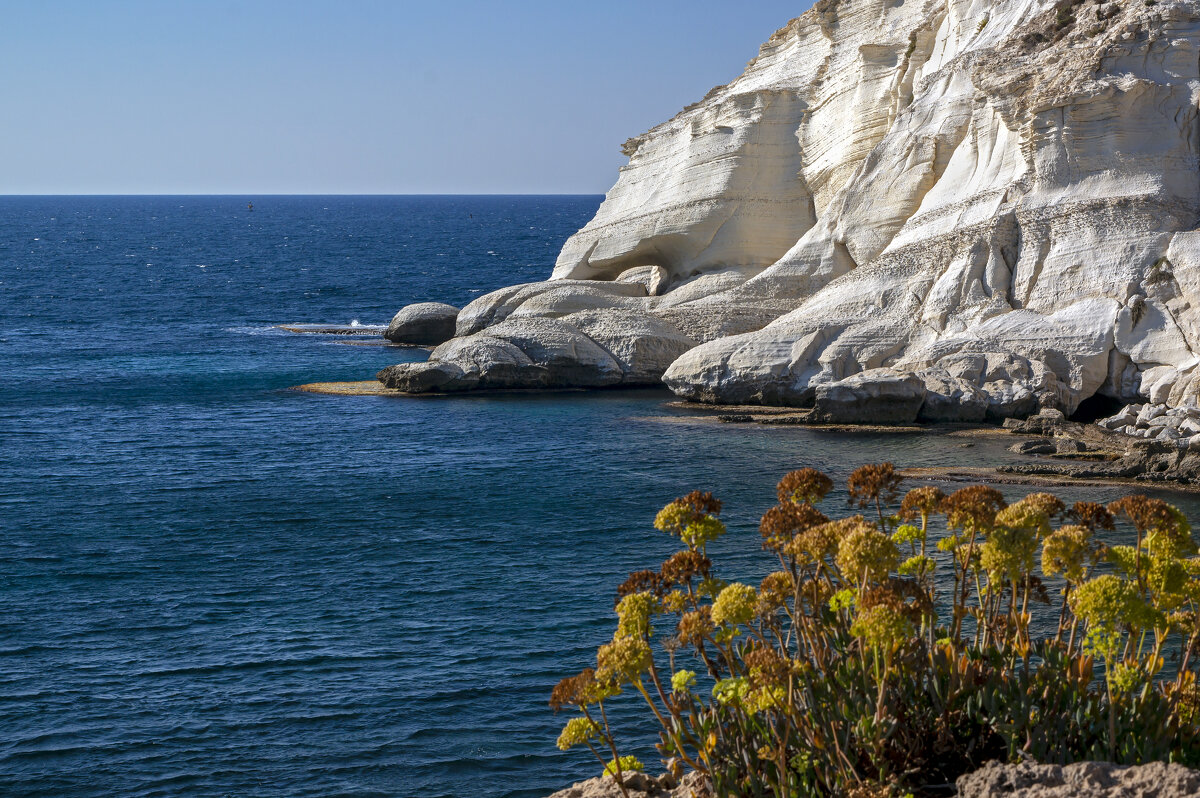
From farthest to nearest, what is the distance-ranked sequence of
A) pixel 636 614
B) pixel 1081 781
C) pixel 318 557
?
pixel 318 557
pixel 636 614
pixel 1081 781

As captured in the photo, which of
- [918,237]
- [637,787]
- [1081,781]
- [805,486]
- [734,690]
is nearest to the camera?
[1081,781]

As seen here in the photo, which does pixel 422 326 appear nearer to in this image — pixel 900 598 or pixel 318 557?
pixel 318 557

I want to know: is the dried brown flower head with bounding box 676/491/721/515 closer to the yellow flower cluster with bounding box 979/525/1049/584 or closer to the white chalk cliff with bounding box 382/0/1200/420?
the yellow flower cluster with bounding box 979/525/1049/584

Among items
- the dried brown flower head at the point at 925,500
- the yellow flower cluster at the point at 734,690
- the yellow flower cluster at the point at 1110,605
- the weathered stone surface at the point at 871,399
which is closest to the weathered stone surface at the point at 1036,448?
the weathered stone surface at the point at 871,399

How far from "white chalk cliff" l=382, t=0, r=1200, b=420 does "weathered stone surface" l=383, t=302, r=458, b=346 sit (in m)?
5.22

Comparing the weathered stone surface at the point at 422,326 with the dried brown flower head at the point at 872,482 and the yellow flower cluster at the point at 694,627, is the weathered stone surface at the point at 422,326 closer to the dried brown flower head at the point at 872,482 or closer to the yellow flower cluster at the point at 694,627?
the dried brown flower head at the point at 872,482

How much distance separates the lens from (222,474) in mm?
35438

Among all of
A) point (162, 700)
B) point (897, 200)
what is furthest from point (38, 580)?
point (897, 200)

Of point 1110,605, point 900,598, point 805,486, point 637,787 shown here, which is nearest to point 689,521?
point 805,486

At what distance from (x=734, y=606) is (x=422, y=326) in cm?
5459

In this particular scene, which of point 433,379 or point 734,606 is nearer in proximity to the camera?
point 734,606

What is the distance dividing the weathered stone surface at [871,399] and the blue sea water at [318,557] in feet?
4.82

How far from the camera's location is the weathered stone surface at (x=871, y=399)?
38.9 meters

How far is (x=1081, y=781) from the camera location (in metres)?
7.83
